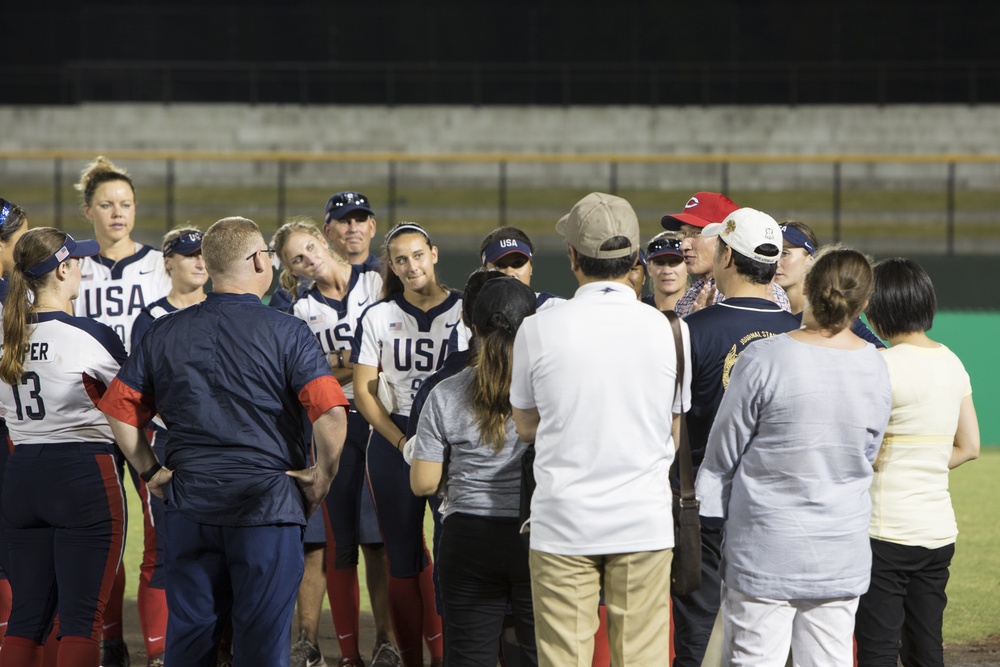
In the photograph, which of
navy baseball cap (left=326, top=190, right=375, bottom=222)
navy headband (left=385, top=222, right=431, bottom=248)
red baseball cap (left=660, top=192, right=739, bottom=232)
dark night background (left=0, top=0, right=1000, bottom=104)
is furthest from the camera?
dark night background (left=0, top=0, right=1000, bottom=104)

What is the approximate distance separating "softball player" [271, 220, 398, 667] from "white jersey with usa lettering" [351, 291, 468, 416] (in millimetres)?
259

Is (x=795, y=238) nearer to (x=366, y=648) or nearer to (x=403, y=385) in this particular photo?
(x=403, y=385)

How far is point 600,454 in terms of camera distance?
2.77m

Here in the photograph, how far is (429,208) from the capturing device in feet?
54.7

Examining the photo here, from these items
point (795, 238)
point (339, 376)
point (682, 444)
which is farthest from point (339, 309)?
point (682, 444)

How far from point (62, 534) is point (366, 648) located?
5.60ft

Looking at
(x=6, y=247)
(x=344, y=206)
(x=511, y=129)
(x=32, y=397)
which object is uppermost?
(x=511, y=129)

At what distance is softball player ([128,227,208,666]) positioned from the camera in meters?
4.60

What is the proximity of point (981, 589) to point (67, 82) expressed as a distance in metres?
18.7

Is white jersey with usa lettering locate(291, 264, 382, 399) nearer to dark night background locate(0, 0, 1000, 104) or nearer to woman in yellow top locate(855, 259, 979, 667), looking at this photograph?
woman in yellow top locate(855, 259, 979, 667)

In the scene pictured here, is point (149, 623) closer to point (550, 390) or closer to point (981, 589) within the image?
point (550, 390)

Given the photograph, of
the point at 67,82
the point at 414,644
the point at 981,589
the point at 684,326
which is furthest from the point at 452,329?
the point at 67,82

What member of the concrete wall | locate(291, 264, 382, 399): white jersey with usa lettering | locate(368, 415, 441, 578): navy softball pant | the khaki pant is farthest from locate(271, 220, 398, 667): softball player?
the concrete wall

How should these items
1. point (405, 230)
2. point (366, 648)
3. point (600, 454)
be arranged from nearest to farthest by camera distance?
point (600, 454), point (405, 230), point (366, 648)
